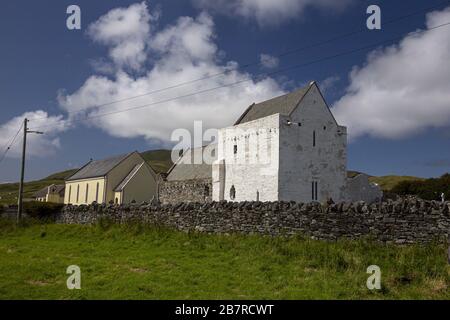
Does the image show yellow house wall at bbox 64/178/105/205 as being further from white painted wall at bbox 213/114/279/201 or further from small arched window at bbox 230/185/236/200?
small arched window at bbox 230/185/236/200

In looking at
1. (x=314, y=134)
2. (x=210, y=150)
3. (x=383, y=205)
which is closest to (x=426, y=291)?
(x=383, y=205)

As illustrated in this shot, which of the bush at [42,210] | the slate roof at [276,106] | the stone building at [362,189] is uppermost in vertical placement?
the slate roof at [276,106]

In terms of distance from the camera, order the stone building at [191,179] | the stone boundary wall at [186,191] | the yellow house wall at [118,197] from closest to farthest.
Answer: the stone boundary wall at [186,191] < the stone building at [191,179] < the yellow house wall at [118,197]

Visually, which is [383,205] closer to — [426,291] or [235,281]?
[426,291]

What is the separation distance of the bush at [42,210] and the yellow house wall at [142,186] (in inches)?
624

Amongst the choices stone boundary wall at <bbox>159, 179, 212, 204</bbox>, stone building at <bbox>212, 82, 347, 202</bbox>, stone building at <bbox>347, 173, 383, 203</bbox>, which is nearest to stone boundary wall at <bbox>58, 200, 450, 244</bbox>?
stone building at <bbox>212, 82, 347, 202</bbox>

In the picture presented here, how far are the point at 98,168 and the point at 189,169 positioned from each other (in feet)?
47.1

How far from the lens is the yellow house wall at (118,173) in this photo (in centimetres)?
4734

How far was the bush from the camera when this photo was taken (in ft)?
96.4

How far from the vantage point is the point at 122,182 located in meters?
47.6

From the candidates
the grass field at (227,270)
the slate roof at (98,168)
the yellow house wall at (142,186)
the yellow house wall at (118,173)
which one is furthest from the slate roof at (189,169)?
the grass field at (227,270)

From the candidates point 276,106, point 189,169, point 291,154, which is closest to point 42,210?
point 291,154

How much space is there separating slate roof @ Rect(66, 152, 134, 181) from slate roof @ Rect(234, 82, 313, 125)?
60.0ft

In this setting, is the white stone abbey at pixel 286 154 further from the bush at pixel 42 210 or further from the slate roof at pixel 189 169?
the bush at pixel 42 210
